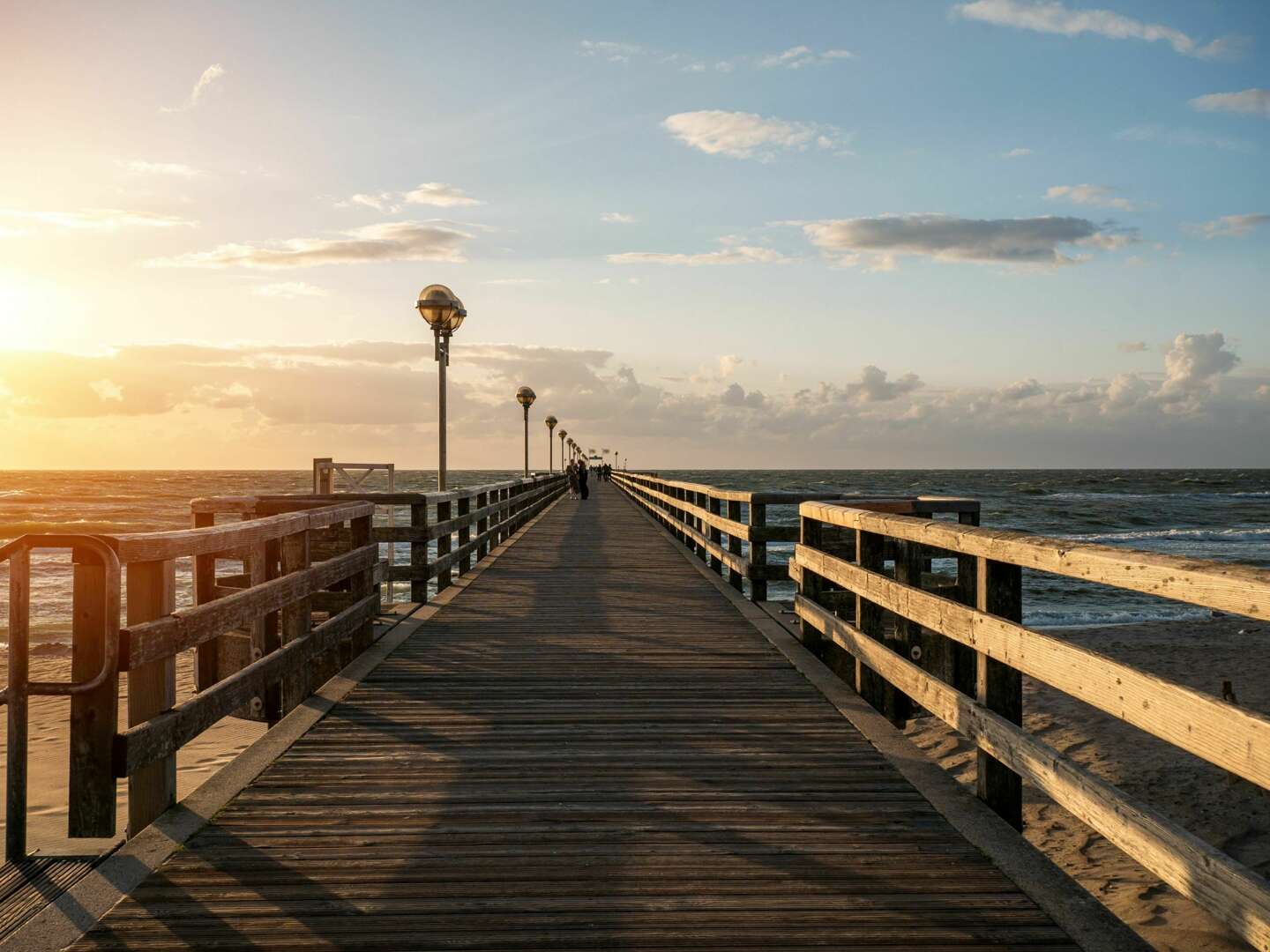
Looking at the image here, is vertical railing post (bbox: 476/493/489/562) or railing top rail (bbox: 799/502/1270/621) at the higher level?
railing top rail (bbox: 799/502/1270/621)

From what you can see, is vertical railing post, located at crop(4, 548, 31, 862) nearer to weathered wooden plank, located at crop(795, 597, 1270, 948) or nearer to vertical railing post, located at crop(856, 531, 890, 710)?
weathered wooden plank, located at crop(795, 597, 1270, 948)

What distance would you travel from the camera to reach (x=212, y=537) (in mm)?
4395

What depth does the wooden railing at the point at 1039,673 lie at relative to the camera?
241cm

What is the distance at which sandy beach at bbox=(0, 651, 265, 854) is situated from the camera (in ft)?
26.7

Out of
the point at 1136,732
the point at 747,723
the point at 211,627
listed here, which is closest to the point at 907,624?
the point at 747,723

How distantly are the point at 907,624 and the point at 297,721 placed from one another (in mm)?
3541

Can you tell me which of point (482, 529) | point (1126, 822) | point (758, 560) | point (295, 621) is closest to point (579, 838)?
point (1126, 822)

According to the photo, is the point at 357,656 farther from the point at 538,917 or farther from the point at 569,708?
the point at 538,917

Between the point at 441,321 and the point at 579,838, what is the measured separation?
10506 millimetres

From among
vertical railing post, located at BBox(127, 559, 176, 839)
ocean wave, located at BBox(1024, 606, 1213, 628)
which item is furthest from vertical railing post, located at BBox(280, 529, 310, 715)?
ocean wave, located at BBox(1024, 606, 1213, 628)

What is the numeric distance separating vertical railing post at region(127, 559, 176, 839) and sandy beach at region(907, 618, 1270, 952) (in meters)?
5.49

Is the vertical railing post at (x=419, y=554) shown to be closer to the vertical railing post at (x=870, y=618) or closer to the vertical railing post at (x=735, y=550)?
the vertical railing post at (x=735, y=550)

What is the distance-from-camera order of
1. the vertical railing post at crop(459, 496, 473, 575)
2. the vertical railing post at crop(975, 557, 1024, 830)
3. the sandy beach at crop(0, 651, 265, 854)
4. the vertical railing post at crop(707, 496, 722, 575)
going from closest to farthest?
the vertical railing post at crop(975, 557, 1024, 830), the sandy beach at crop(0, 651, 265, 854), the vertical railing post at crop(459, 496, 473, 575), the vertical railing post at crop(707, 496, 722, 575)

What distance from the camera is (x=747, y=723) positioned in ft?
18.2
